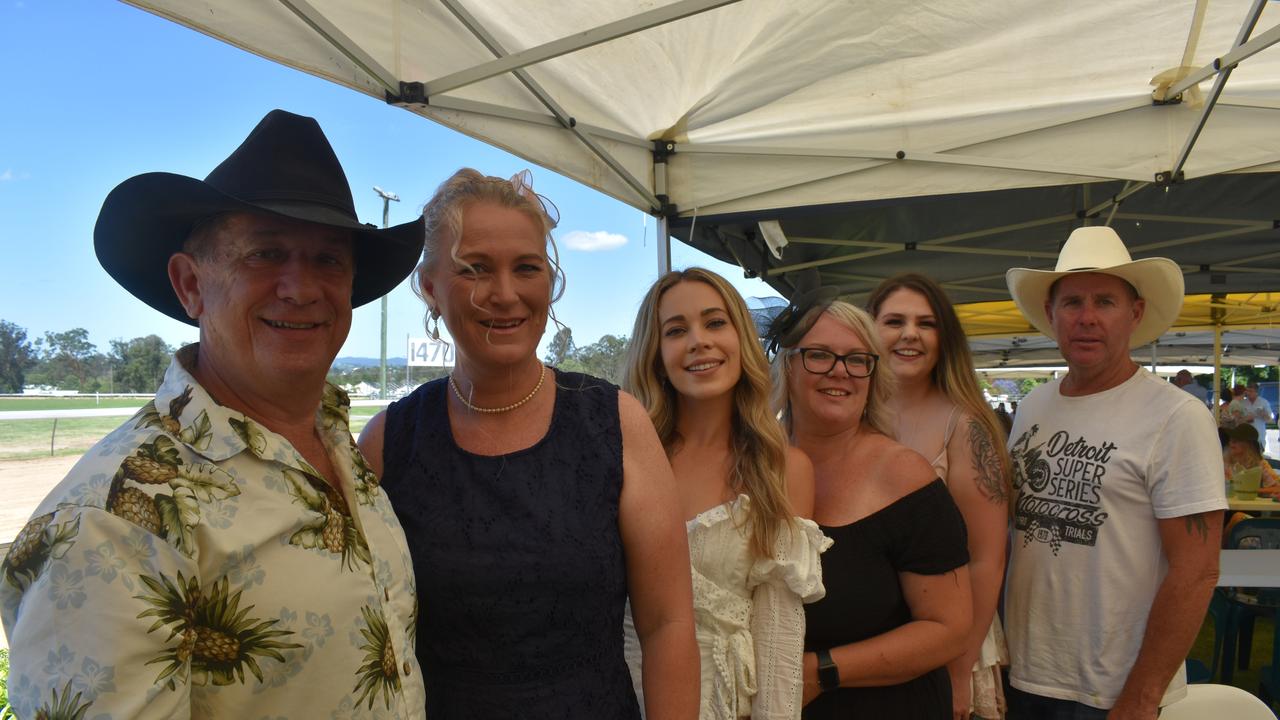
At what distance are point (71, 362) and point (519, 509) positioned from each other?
4.52m

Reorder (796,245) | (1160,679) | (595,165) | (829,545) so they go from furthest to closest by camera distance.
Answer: (796,245) → (595,165) → (1160,679) → (829,545)

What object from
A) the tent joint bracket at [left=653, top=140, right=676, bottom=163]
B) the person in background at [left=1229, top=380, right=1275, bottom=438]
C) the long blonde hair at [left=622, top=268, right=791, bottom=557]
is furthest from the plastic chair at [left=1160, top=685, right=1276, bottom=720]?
the person in background at [left=1229, top=380, right=1275, bottom=438]

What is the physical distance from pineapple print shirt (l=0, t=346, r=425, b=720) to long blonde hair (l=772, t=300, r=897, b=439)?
1313 millimetres

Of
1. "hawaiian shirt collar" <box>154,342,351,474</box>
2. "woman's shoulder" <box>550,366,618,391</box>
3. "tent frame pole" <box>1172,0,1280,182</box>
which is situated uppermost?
"tent frame pole" <box>1172,0,1280,182</box>

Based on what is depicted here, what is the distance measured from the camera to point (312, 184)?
1157 millimetres

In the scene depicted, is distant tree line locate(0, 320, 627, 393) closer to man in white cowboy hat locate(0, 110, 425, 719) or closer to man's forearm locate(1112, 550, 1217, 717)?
man in white cowboy hat locate(0, 110, 425, 719)

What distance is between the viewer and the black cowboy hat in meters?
1.08

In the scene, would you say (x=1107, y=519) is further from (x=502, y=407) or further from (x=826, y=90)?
(x=826, y=90)

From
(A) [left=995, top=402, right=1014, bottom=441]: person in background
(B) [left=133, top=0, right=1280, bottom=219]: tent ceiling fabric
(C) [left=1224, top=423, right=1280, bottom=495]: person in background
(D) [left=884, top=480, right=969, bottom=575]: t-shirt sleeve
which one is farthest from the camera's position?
(C) [left=1224, top=423, right=1280, bottom=495]: person in background

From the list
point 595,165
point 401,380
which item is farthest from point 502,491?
point 595,165

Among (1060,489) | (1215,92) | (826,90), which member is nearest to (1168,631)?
(1060,489)

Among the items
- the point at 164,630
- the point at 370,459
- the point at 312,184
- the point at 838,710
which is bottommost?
the point at 838,710

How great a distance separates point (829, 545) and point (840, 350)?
0.56 metres

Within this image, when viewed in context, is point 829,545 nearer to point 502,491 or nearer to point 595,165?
point 502,491
